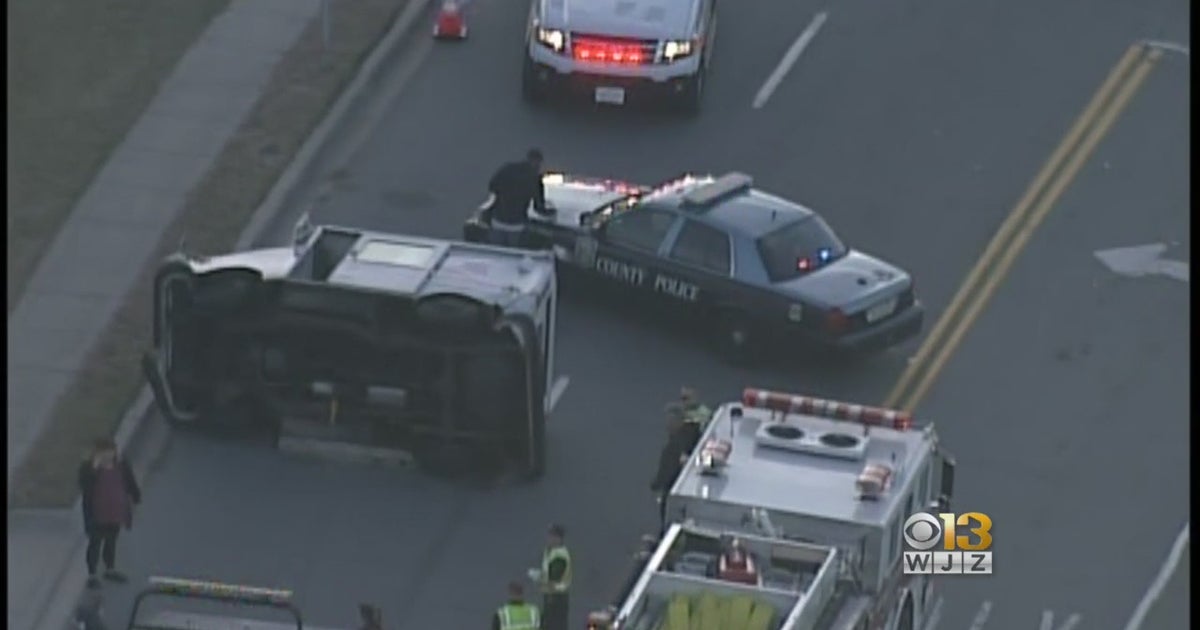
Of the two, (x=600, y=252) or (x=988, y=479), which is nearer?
(x=988, y=479)

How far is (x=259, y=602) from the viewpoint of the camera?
25641 mm

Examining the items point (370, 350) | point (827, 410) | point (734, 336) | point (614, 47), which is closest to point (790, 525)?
point (827, 410)

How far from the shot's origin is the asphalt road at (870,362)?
101ft

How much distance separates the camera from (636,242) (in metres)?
34.4

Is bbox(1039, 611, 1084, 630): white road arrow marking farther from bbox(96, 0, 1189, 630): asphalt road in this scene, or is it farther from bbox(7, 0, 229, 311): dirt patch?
bbox(7, 0, 229, 311): dirt patch

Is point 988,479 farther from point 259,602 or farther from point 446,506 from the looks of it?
point 259,602

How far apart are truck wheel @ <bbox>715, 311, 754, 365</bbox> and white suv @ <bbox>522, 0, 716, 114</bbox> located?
560 cm

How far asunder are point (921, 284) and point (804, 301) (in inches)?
105

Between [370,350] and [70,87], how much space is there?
969cm

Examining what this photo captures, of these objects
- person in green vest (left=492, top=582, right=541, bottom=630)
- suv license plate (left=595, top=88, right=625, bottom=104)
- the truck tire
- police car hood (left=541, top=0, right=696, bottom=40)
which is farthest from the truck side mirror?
the truck tire

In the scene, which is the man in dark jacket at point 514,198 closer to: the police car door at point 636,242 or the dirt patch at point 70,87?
the police car door at point 636,242

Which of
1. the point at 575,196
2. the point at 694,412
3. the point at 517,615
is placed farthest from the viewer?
the point at 575,196

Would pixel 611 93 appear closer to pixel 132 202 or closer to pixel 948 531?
pixel 132 202

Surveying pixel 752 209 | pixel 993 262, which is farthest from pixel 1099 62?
pixel 752 209
